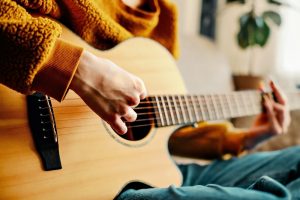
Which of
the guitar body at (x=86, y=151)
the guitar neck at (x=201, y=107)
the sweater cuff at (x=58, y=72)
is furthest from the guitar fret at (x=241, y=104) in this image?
the sweater cuff at (x=58, y=72)

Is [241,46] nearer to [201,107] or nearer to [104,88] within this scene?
[201,107]

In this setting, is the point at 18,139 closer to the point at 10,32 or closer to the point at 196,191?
the point at 10,32

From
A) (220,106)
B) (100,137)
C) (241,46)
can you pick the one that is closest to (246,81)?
(241,46)

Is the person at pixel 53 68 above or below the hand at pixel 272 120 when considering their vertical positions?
above

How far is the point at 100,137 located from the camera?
0.75 metres

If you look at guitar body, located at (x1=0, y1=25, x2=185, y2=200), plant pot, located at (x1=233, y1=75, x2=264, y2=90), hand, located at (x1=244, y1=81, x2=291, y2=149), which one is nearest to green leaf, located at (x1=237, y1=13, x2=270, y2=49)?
plant pot, located at (x1=233, y1=75, x2=264, y2=90)

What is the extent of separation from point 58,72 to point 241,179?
0.59 m

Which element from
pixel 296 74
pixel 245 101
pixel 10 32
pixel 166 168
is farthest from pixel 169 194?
pixel 296 74

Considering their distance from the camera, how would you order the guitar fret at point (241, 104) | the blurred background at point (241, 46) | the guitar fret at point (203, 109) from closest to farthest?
the guitar fret at point (203, 109)
the guitar fret at point (241, 104)
the blurred background at point (241, 46)

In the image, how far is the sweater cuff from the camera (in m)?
0.61

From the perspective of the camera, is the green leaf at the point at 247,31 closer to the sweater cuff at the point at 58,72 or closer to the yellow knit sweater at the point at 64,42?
the yellow knit sweater at the point at 64,42

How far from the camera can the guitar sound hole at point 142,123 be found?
84 cm

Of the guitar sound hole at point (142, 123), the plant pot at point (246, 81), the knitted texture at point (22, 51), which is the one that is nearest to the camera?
the knitted texture at point (22, 51)

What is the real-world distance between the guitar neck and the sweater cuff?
0.91 ft
